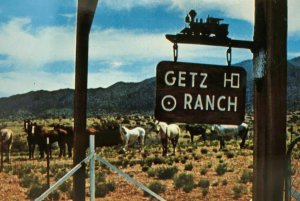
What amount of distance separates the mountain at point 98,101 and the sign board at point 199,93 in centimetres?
12715

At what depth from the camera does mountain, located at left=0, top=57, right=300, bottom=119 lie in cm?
13950

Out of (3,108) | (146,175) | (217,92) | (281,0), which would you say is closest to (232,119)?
(217,92)

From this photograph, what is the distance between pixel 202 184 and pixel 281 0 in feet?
47.3

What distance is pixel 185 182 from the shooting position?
62.4 ft

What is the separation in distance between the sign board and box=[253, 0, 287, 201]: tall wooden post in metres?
0.17

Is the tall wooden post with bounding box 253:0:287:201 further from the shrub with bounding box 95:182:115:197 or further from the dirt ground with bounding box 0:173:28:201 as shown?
the dirt ground with bounding box 0:173:28:201

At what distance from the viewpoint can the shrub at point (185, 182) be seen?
1756 cm

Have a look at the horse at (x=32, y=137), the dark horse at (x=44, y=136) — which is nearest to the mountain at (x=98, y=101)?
the dark horse at (x=44, y=136)

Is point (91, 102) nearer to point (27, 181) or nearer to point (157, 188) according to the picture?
point (27, 181)

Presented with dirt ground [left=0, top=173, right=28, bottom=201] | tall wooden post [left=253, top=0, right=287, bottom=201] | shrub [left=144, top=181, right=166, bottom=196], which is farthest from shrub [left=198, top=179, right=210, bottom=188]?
tall wooden post [left=253, top=0, right=287, bottom=201]

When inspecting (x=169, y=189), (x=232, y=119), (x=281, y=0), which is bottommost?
(x=169, y=189)

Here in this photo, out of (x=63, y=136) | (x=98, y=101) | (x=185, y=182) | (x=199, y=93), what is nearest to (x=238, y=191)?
(x=185, y=182)

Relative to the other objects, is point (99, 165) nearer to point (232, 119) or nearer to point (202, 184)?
point (202, 184)

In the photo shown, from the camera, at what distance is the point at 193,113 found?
451 cm
